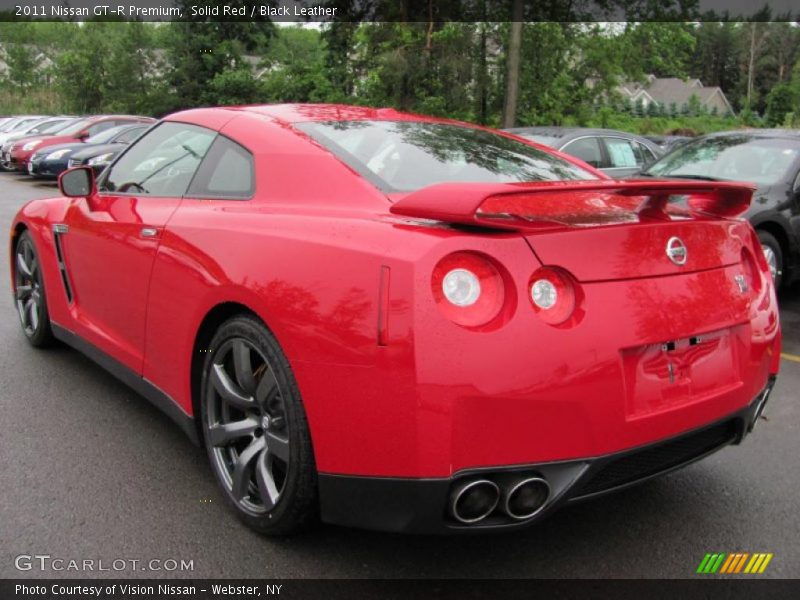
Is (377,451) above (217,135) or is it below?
below

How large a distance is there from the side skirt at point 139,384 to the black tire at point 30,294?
1.10 feet

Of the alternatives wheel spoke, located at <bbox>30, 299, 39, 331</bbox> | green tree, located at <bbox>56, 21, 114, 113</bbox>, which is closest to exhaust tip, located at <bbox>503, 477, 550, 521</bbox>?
wheel spoke, located at <bbox>30, 299, 39, 331</bbox>

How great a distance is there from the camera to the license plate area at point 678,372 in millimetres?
2147

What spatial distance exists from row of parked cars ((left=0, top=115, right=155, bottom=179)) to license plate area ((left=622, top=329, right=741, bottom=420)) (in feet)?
44.8

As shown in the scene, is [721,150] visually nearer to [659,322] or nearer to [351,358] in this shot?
[659,322]

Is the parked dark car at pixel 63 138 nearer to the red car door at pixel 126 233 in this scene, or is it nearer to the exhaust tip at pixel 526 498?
the red car door at pixel 126 233

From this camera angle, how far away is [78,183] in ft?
12.4

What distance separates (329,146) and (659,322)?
4.30 feet

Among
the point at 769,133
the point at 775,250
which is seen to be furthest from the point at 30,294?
the point at 769,133

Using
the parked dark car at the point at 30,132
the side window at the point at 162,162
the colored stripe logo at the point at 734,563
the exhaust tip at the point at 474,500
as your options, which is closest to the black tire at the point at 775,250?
the colored stripe logo at the point at 734,563

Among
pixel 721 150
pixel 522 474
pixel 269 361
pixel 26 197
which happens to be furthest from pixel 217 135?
pixel 26 197

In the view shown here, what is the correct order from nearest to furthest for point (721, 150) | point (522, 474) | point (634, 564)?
point (522, 474)
point (634, 564)
point (721, 150)

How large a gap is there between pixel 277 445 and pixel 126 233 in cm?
143

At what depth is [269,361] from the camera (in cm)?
239
